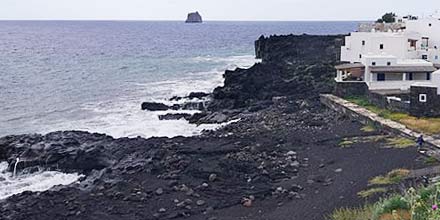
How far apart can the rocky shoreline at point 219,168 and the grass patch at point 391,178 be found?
23.0 inches

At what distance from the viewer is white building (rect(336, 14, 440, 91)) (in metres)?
44.2

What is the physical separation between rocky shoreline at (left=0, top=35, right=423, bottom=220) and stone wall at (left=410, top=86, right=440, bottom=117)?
3843 millimetres

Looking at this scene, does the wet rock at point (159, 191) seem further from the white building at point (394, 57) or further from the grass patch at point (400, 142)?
the white building at point (394, 57)

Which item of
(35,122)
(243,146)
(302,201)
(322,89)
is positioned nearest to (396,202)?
(302,201)

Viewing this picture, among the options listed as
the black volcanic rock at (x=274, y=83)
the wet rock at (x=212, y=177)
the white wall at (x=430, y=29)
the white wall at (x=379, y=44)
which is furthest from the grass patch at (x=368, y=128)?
the white wall at (x=430, y=29)

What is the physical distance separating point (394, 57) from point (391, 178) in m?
23.1

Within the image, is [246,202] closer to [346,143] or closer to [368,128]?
[346,143]

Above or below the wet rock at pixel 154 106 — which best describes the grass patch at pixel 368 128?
above

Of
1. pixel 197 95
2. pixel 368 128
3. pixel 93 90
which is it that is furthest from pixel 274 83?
pixel 93 90

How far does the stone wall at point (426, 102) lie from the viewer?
1401 inches

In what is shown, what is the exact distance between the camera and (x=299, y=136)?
35.1 m

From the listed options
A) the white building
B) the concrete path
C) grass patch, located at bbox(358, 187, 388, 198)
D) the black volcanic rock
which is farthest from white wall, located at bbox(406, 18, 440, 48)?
grass patch, located at bbox(358, 187, 388, 198)

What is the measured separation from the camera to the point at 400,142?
30.6 metres

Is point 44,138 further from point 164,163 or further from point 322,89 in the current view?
point 322,89
